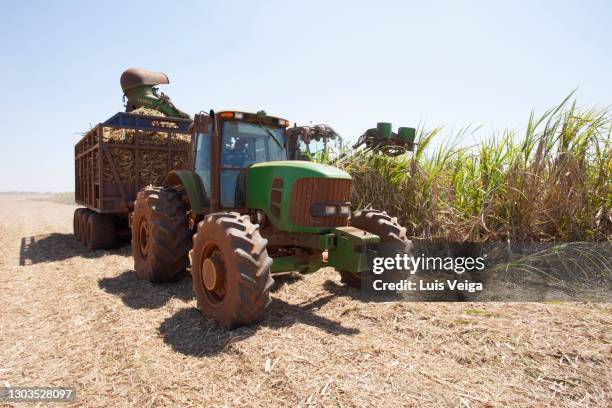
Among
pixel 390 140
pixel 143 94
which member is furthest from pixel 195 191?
pixel 143 94

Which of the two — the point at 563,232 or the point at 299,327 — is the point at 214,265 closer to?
the point at 299,327

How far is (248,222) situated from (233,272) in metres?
0.53

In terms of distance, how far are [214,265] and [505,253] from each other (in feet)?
12.4

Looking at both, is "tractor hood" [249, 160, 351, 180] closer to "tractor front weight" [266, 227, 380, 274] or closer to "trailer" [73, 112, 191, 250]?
"tractor front weight" [266, 227, 380, 274]

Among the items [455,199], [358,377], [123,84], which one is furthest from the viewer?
[123,84]

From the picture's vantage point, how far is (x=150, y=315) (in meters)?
4.37

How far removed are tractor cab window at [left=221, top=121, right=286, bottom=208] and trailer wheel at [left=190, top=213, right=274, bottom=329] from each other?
0.87 metres

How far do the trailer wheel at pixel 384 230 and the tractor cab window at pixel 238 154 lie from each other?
1.39m

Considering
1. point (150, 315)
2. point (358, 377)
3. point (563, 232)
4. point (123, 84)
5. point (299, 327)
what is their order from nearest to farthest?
point (358, 377) → point (299, 327) → point (150, 315) → point (563, 232) → point (123, 84)

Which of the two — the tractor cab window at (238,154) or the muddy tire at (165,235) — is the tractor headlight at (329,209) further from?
the muddy tire at (165,235)

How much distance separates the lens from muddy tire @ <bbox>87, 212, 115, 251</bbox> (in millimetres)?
8289

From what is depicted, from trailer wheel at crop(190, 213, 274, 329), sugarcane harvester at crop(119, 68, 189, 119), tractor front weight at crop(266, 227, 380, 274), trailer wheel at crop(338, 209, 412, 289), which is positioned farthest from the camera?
sugarcane harvester at crop(119, 68, 189, 119)

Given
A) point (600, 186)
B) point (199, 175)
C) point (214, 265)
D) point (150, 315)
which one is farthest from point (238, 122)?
point (600, 186)

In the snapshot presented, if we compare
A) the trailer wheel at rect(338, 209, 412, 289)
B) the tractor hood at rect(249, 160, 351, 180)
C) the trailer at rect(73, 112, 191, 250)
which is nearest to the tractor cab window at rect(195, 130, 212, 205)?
the tractor hood at rect(249, 160, 351, 180)
